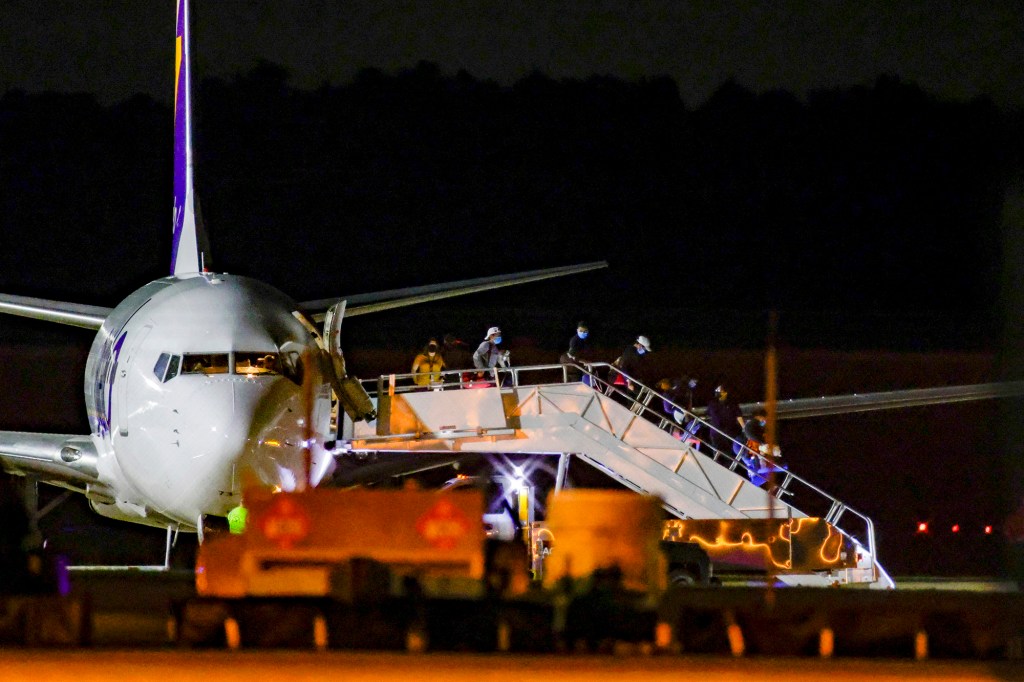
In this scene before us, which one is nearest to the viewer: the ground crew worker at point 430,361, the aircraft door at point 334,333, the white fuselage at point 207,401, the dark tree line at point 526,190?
the white fuselage at point 207,401

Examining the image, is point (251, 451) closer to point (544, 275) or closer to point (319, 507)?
point (319, 507)

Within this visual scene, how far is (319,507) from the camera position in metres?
11.6

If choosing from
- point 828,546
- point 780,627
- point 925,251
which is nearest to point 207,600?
point 780,627

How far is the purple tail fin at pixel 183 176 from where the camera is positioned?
22.0 meters

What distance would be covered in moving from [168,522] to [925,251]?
39161 millimetres

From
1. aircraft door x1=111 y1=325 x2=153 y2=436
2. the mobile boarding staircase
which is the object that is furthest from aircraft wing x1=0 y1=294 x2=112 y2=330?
the mobile boarding staircase

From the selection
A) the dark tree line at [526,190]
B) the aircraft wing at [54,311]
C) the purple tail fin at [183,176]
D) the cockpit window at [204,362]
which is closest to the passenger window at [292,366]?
the cockpit window at [204,362]

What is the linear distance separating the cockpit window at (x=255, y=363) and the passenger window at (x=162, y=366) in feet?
2.74

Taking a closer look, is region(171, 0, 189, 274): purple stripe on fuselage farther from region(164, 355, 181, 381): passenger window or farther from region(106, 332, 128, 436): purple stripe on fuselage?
region(164, 355, 181, 381): passenger window

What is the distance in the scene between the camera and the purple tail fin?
72.3 ft

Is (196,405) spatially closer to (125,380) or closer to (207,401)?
(207,401)

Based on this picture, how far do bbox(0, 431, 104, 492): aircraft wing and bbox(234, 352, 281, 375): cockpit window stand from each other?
3142 millimetres

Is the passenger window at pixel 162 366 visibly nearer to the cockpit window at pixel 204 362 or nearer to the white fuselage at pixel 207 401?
the white fuselage at pixel 207 401

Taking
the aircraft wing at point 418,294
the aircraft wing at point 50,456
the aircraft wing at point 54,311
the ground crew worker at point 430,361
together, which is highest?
the aircraft wing at point 418,294
